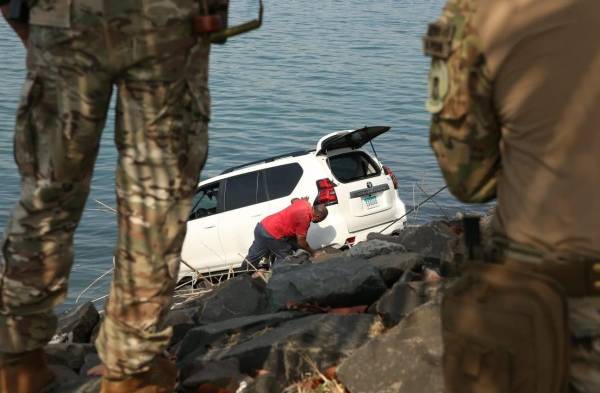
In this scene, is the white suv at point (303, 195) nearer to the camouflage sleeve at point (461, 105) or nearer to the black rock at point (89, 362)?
the black rock at point (89, 362)

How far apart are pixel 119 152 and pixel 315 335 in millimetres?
1489

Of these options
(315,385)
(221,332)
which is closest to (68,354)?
(221,332)

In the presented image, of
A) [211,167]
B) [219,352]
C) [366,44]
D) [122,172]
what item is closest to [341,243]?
[211,167]

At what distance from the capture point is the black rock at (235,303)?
679cm

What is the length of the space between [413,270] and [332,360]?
5.90ft

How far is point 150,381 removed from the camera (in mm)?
4070

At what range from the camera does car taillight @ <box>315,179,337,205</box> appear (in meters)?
18.5

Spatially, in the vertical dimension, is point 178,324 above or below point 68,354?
below

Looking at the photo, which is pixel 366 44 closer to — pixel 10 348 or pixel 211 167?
pixel 211 167

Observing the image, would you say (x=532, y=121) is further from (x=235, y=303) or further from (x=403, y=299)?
(x=235, y=303)

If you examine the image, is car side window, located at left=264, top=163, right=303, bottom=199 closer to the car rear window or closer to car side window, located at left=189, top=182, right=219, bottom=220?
the car rear window

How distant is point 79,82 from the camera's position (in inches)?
149

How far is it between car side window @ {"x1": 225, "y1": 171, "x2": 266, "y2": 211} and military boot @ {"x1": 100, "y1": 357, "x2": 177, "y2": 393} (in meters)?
14.6

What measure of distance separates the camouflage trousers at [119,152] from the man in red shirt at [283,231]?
517 inches
